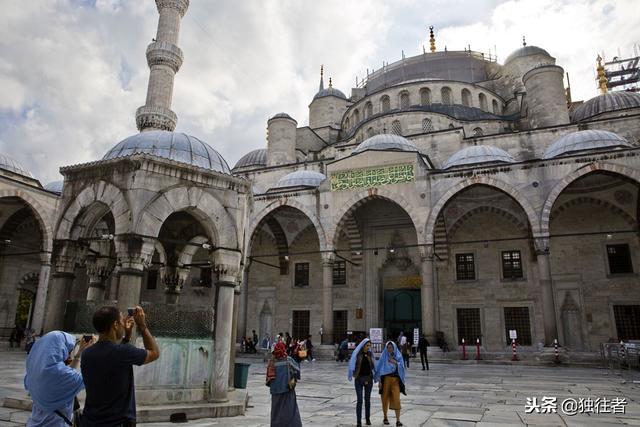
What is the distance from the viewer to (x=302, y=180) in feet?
62.0

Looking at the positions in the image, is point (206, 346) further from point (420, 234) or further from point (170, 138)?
point (420, 234)

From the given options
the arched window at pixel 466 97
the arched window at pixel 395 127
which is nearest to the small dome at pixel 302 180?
the arched window at pixel 395 127

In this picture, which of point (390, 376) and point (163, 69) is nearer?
point (390, 376)

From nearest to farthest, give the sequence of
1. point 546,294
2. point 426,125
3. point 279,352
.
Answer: point 279,352 < point 546,294 < point 426,125

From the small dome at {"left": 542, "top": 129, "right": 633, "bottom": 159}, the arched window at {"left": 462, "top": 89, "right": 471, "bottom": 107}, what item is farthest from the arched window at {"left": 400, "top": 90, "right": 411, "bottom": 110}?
the small dome at {"left": 542, "top": 129, "right": 633, "bottom": 159}

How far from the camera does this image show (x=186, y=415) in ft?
15.1

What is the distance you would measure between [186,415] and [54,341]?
8.32 ft

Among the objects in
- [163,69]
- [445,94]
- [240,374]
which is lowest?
[240,374]

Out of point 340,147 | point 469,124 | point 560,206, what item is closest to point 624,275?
point 560,206

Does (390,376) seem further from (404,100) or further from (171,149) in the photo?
(404,100)

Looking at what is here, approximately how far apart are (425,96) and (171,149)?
791 inches

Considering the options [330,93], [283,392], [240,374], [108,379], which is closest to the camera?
[108,379]

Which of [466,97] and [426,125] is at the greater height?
[466,97]

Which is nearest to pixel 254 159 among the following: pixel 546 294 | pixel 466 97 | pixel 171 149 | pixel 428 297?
pixel 466 97
